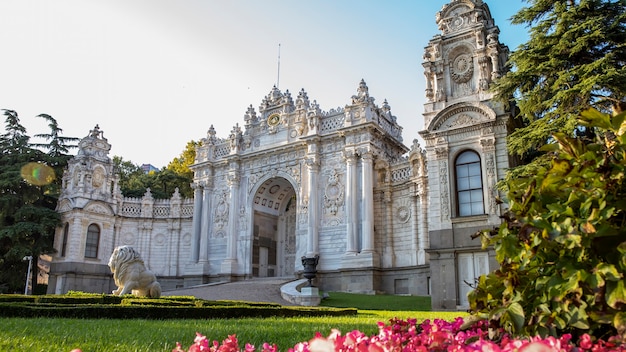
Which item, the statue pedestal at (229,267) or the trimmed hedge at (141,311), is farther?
the statue pedestal at (229,267)

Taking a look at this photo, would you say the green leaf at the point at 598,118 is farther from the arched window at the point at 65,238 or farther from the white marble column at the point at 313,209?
the arched window at the point at 65,238

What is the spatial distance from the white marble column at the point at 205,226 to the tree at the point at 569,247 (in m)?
29.9

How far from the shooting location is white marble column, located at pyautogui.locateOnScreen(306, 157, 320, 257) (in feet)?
89.9

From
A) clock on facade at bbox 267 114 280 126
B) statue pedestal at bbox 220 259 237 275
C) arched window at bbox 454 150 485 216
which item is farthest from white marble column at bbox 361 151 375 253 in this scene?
statue pedestal at bbox 220 259 237 275

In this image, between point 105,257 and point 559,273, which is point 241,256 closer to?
point 105,257

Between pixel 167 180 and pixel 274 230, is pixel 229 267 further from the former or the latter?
pixel 167 180

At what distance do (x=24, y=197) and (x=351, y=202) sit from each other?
70.9 feet

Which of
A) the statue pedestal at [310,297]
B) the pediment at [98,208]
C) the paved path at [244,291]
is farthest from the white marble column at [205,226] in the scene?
the statue pedestal at [310,297]

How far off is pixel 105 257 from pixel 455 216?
25.7 m

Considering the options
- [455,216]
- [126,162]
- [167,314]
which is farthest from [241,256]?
[126,162]

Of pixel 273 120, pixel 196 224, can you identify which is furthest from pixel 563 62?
pixel 196 224

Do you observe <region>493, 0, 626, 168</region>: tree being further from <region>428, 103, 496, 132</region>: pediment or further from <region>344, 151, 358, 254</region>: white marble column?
<region>344, 151, 358, 254</region>: white marble column

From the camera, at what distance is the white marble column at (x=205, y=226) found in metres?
32.1

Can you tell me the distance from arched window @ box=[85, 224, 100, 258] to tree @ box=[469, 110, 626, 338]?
34.1 meters
